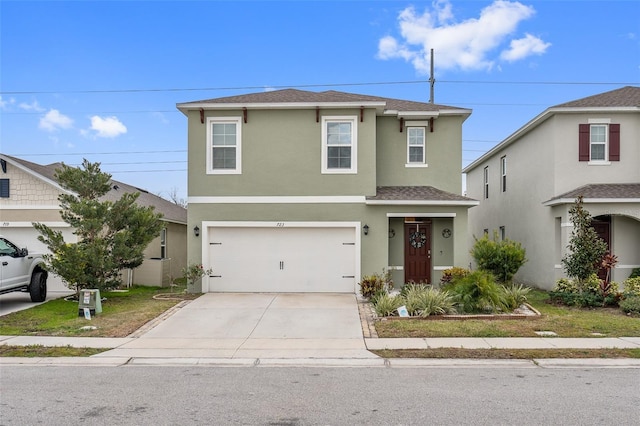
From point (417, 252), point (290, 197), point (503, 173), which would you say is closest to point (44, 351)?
point (290, 197)

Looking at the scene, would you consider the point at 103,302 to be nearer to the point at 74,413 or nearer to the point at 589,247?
the point at 74,413

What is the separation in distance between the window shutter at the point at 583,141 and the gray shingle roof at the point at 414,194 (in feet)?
14.8

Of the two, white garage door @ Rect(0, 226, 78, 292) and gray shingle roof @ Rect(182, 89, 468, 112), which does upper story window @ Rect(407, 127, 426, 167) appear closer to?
gray shingle roof @ Rect(182, 89, 468, 112)

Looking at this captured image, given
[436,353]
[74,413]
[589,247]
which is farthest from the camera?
[589,247]

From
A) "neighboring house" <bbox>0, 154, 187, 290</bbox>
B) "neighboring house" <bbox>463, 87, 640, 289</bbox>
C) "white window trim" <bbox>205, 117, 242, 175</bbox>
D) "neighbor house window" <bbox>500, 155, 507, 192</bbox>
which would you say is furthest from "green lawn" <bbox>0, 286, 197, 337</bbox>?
"neighbor house window" <bbox>500, 155, 507, 192</bbox>

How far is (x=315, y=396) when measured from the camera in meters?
5.88

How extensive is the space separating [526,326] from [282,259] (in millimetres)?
7648

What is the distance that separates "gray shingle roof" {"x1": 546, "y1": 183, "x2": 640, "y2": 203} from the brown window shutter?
103cm

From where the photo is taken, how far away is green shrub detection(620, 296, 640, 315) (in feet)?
36.8

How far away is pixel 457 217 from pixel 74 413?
12.1 m

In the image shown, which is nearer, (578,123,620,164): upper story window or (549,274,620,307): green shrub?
(549,274,620,307): green shrub

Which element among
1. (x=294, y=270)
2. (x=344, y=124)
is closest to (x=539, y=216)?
(x=344, y=124)

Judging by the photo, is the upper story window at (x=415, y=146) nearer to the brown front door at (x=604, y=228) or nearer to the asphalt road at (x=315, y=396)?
the brown front door at (x=604, y=228)

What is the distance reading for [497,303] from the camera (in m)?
11.2
